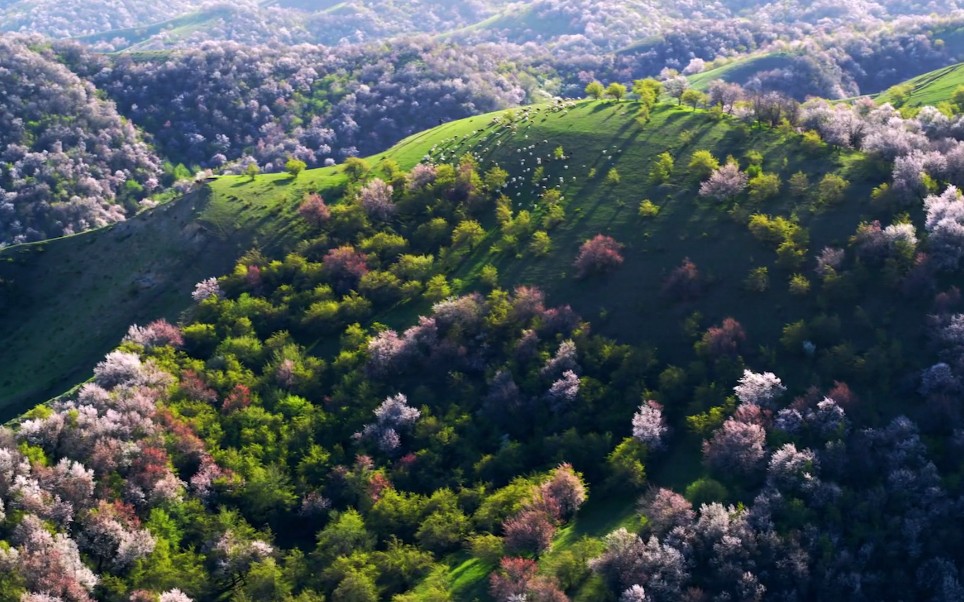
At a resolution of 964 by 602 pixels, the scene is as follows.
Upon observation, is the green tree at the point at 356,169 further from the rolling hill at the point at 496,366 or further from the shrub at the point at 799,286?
the shrub at the point at 799,286

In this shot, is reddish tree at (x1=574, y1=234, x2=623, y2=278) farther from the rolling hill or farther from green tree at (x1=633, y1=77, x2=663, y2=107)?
green tree at (x1=633, y1=77, x2=663, y2=107)

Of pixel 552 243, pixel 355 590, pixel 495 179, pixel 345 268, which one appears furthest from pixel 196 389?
pixel 495 179

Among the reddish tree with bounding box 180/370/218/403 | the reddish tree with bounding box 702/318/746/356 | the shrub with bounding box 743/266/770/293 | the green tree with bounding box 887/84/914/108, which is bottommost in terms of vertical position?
the reddish tree with bounding box 180/370/218/403

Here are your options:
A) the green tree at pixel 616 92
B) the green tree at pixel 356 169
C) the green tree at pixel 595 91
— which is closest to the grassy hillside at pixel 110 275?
the green tree at pixel 356 169

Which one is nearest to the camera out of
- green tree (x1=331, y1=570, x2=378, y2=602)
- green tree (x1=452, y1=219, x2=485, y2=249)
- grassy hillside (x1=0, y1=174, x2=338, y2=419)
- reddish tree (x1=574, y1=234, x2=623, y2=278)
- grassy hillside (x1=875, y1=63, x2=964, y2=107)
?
green tree (x1=331, y1=570, x2=378, y2=602)

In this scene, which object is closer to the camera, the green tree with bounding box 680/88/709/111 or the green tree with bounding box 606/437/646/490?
the green tree with bounding box 606/437/646/490

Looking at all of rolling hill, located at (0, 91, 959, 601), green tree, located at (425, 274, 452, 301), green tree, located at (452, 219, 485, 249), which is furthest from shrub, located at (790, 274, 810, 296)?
green tree, located at (452, 219, 485, 249)

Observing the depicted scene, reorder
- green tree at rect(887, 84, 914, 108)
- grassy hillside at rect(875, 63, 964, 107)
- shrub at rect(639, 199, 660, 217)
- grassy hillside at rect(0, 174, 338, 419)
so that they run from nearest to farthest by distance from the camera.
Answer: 1. shrub at rect(639, 199, 660, 217)
2. grassy hillside at rect(0, 174, 338, 419)
3. grassy hillside at rect(875, 63, 964, 107)
4. green tree at rect(887, 84, 914, 108)

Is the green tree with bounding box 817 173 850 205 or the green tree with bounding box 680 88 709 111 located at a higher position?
the green tree with bounding box 680 88 709 111

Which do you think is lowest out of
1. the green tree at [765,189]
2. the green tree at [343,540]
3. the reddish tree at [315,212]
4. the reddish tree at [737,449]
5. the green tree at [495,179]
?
the green tree at [343,540]

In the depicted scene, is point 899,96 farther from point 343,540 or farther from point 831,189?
point 343,540
